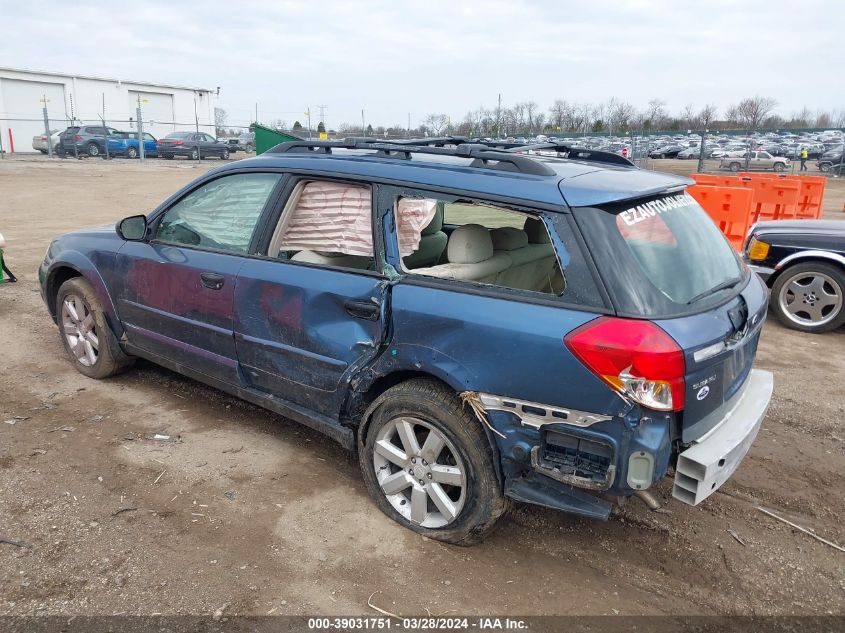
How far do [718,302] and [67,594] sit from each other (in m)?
2.98

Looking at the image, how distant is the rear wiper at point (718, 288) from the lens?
2788 millimetres

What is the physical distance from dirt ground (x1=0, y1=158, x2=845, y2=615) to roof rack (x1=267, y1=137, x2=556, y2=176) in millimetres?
1738

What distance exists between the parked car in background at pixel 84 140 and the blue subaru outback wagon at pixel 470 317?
100 ft

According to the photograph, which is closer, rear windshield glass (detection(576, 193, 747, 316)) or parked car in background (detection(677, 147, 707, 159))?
rear windshield glass (detection(576, 193, 747, 316))

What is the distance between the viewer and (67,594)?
2662mm

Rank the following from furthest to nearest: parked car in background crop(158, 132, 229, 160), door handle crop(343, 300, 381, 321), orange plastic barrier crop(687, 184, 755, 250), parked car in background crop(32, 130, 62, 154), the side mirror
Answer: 1. parked car in background crop(158, 132, 229, 160)
2. parked car in background crop(32, 130, 62, 154)
3. orange plastic barrier crop(687, 184, 755, 250)
4. the side mirror
5. door handle crop(343, 300, 381, 321)

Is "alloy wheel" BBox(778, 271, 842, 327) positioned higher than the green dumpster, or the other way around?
the green dumpster

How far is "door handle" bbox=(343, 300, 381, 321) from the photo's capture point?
306cm

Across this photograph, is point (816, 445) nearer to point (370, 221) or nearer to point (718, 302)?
point (718, 302)

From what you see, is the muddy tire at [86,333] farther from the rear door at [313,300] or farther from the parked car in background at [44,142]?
the parked car in background at [44,142]

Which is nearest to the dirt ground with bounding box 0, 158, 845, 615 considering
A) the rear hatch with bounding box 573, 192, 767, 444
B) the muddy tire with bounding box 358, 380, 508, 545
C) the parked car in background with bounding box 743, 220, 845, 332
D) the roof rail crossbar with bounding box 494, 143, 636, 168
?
the muddy tire with bounding box 358, 380, 508, 545

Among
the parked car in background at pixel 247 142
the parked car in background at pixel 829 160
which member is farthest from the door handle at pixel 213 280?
the parked car in background at pixel 247 142

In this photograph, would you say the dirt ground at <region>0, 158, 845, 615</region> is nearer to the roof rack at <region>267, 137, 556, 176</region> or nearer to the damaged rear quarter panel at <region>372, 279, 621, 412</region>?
the damaged rear quarter panel at <region>372, 279, 621, 412</region>

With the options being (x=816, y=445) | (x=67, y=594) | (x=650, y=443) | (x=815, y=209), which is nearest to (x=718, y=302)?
(x=650, y=443)
